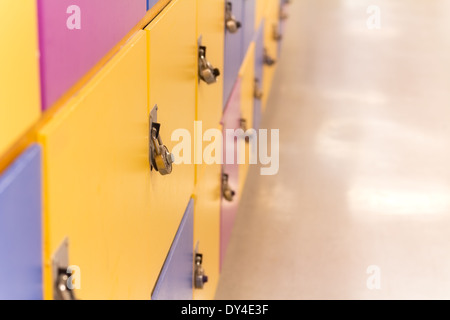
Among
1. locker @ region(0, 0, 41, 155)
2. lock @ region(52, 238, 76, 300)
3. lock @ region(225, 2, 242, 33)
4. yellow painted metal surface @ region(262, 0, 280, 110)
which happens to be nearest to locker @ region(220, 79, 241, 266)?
lock @ region(225, 2, 242, 33)

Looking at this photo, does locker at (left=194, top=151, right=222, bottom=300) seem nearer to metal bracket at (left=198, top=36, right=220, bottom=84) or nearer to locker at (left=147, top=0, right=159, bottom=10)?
metal bracket at (left=198, top=36, right=220, bottom=84)

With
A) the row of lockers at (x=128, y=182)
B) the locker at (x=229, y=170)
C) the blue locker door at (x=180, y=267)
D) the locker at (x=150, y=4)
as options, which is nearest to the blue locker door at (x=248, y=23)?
the locker at (x=229, y=170)

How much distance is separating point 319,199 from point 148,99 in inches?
80.2

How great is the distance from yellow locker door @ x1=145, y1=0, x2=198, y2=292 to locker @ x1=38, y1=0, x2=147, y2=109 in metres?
0.06

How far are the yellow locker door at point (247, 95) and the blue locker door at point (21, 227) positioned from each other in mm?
1839

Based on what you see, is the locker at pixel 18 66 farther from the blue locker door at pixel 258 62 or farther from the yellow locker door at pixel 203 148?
the blue locker door at pixel 258 62

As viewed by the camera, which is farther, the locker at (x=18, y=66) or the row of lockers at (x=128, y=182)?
the locker at (x=18, y=66)

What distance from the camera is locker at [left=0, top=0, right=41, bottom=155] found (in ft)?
3.14

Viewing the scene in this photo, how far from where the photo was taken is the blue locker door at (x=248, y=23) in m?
2.58

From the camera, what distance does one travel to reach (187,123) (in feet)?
5.18

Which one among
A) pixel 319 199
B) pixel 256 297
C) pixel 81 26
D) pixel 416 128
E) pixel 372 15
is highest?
pixel 372 15

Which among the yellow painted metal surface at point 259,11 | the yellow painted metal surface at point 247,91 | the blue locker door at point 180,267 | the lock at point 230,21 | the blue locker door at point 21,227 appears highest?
the yellow painted metal surface at point 259,11

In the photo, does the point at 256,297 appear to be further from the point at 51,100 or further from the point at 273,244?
the point at 51,100
